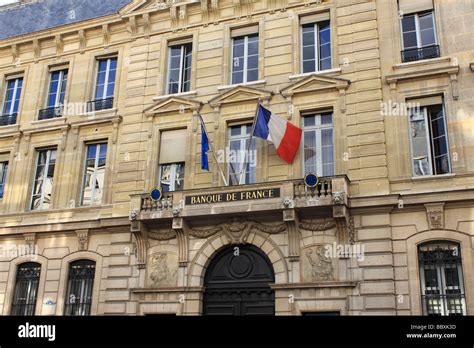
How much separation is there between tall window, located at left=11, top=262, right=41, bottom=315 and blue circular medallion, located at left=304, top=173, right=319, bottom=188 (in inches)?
392

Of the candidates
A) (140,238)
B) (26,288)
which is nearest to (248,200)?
(140,238)

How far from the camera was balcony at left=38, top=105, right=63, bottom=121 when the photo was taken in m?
20.3

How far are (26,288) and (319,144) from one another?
11.1 meters

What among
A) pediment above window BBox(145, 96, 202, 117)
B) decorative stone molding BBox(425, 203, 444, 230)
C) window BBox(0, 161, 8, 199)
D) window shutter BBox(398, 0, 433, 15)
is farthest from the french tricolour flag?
window BBox(0, 161, 8, 199)

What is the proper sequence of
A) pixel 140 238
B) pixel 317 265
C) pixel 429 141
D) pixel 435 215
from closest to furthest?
1. pixel 435 215
2. pixel 317 265
3. pixel 429 141
4. pixel 140 238

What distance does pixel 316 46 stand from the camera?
17.3 m

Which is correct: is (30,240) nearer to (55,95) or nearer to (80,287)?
(80,287)

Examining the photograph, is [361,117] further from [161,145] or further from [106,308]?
[106,308]

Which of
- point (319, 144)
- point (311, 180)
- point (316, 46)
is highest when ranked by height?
point (316, 46)

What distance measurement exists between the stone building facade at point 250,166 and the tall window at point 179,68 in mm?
53

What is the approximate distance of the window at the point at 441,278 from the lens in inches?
533

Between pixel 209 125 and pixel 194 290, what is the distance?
5364 millimetres
